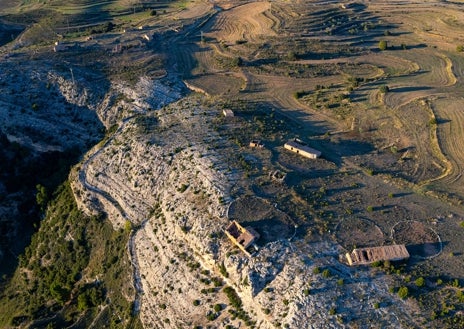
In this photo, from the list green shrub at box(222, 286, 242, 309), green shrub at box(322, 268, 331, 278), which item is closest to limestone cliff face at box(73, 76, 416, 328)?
green shrub at box(322, 268, 331, 278)

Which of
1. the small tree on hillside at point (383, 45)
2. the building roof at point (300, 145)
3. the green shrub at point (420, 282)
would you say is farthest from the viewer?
the small tree on hillside at point (383, 45)

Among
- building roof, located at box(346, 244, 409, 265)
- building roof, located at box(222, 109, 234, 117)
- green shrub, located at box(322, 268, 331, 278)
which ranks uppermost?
building roof, located at box(222, 109, 234, 117)

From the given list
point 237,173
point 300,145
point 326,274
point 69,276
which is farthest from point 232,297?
point 69,276

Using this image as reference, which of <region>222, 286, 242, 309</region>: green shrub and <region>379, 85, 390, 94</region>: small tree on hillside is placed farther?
<region>379, 85, 390, 94</region>: small tree on hillside

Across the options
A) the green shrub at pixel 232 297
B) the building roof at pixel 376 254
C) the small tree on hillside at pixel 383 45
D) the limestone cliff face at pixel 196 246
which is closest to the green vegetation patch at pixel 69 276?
the limestone cliff face at pixel 196 246

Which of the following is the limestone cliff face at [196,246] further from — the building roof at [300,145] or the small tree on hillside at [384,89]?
the small tree on hillside at [384,89]

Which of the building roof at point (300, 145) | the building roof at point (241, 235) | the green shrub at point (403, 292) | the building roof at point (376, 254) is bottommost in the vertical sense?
the green shrub at point (403, 292)

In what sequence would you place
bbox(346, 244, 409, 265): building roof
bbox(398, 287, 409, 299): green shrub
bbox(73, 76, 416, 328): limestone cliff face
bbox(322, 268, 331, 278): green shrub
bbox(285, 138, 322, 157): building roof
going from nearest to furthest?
bbox(398, 287, 409, 299): green shrub < bbox(73, 76, 416, 328): limestone cliff face < bbox(322, 268, 331, 278): green shrub < bbox(346, 244, 409, 265): building roof < bbox(285, 138, 322, 157): building roof

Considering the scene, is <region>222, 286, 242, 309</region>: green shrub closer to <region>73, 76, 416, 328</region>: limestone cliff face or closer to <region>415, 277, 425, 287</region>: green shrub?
<region>73, 76, 416, 328</region>: limestone cliff face
